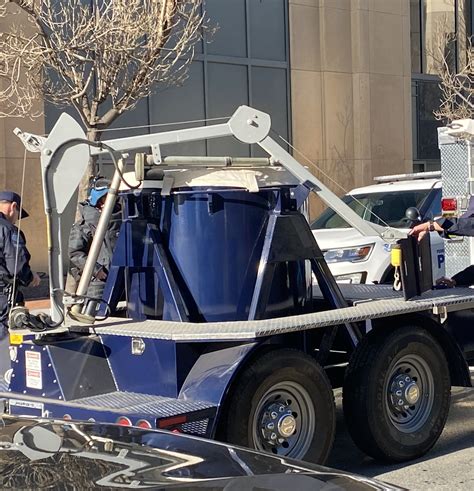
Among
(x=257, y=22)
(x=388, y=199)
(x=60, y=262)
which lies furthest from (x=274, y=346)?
(x=257, y=22)

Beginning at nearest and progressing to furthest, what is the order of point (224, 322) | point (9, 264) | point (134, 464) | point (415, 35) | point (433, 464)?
1. point (134, 464)
2. point (224, 322)
3. point (433, 464)
4. point (9, 264)
5. point (415, 35)

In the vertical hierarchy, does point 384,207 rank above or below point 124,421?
above

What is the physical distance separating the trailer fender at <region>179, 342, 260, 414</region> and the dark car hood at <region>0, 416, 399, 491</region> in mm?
1426

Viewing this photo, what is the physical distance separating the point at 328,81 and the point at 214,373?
53.8 ft

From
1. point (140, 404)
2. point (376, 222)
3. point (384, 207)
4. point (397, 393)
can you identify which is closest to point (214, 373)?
point (140, 404)

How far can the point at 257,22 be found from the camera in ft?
62.3

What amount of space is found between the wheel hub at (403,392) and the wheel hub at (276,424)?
3.26ft

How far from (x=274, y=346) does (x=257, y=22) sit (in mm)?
14779

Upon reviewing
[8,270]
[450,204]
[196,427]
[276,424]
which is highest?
[450,204]

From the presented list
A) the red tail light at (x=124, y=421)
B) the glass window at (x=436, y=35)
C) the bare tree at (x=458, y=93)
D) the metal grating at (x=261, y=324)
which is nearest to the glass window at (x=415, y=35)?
the glass window at (x=436, y=35)

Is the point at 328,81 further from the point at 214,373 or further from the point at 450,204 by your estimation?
the point at 214,373

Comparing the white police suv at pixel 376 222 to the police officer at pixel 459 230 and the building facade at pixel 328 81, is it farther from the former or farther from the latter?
the building facade at pixel 328 81

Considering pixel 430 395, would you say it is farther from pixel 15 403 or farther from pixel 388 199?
pixel 388 199

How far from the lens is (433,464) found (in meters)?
5.95
